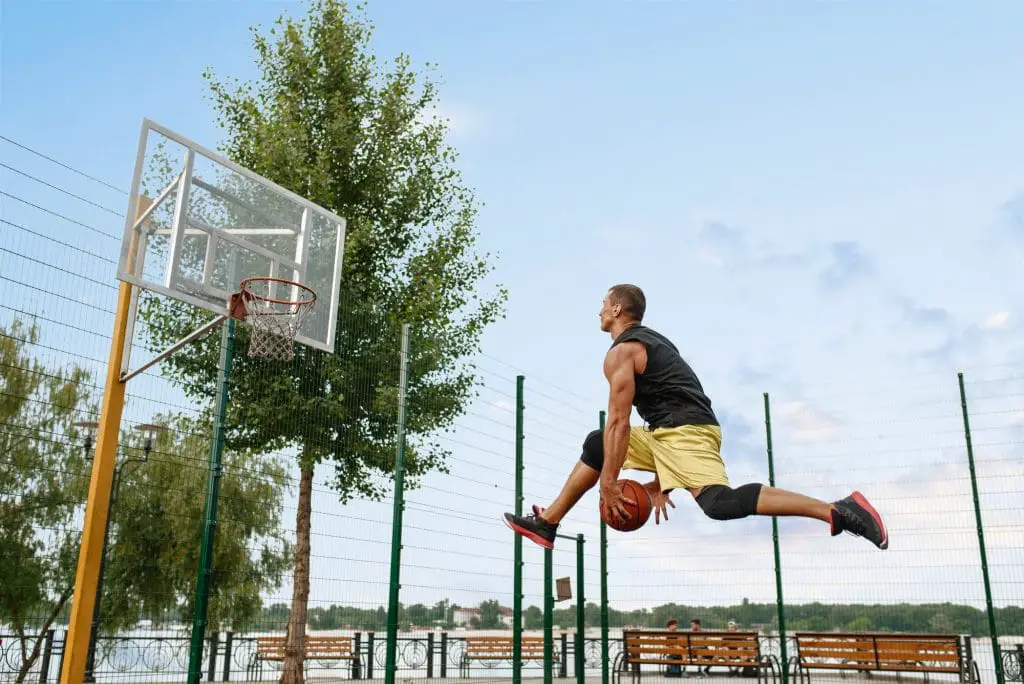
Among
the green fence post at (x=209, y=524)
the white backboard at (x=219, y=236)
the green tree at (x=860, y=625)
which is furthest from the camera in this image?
the green tree at (x=860, y=625)

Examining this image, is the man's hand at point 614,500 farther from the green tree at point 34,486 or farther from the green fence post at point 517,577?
the green fence post at point 517,577

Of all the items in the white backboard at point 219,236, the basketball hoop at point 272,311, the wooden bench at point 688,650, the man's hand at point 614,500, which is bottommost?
the wooden bench at point 688,650

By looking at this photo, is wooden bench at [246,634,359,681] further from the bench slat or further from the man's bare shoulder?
the bench slat

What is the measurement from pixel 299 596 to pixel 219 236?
9.64 ft

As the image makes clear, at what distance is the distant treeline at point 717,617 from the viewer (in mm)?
7853

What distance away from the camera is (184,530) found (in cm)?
1007

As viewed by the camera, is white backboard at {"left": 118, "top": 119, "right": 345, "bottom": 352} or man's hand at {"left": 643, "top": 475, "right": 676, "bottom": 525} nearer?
man's hand at {"left": 643, "top": 475, "right": 676, "bottom": 525}

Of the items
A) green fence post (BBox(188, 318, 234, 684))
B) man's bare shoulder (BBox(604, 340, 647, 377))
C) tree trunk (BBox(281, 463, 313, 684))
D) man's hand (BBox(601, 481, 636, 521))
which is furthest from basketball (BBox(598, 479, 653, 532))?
tree trunk (BBox(281, 463, 313, 684))

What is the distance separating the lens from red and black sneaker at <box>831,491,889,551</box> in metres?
4.25

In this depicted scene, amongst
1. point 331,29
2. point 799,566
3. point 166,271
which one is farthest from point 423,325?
point 166,271

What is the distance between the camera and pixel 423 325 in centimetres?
1443

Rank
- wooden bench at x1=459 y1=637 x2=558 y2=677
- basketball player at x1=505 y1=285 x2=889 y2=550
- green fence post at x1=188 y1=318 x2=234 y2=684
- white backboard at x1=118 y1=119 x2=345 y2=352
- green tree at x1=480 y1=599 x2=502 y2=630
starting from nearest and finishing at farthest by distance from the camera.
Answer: basketball player at x1=505 y1=285 x2=889 y2=550 → green fence post at x1=188 y1=318 x2=234 y2=684 → white backboard at x1=118 y1=119 x2=345 y2=352 → green tree at x1=480 y1=599 x2=502 y2=630 → wooden bench at x1=459 y1=637 x2=558 y2=677

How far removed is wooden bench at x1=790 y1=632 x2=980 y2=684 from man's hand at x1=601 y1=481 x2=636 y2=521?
258 inches

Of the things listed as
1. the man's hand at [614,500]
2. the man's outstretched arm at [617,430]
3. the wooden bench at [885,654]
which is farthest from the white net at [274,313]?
the wooden bench at [885,654]
